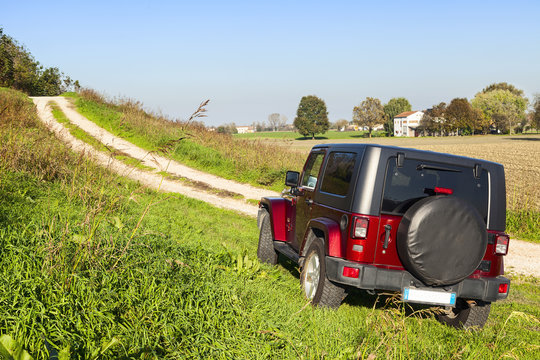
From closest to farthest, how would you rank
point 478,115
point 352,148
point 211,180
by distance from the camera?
point 352,148 < point 211,180 < point 478,115

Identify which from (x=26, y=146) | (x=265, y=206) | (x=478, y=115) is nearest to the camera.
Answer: (x=265, y=206)

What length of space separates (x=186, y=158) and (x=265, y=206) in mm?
14363

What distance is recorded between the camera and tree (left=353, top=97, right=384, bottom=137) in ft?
392

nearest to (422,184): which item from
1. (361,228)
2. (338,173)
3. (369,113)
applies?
(361,228)

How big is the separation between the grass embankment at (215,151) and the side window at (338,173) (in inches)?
430

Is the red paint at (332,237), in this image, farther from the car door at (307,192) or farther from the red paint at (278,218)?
the red paint at (278,218)

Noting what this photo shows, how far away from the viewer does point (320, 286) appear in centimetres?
492

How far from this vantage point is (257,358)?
10.8ft

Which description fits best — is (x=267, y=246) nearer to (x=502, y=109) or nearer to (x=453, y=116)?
(x=453, y=116)

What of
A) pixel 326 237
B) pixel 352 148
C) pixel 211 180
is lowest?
pixel 211 180

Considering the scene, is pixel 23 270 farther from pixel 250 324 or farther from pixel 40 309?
pixel 250 324

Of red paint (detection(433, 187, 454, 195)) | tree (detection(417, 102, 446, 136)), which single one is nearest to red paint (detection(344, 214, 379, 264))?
red paint (detection(433, 187, 454, 195))

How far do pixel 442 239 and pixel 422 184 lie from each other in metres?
0.67

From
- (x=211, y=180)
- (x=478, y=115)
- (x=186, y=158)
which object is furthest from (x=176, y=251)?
(x=478, y=115)
